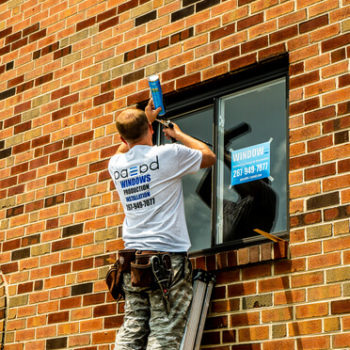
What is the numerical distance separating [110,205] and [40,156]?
105 centimetres

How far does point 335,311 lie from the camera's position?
4.69 meters

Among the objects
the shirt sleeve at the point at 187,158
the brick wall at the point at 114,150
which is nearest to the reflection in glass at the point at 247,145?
the brick wall at the point at 114,150

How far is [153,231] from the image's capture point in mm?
4859

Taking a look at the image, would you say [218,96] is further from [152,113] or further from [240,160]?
[152,113]

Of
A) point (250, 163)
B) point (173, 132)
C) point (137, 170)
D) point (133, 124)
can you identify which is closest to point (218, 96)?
point (250, 163)

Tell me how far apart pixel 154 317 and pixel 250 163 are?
5.04 feet

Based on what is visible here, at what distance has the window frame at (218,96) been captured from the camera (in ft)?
17.9

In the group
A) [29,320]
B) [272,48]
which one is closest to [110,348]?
[29,320]

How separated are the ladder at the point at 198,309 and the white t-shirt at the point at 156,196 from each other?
12.5 inches

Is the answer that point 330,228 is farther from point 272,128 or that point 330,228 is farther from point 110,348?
point 110,348

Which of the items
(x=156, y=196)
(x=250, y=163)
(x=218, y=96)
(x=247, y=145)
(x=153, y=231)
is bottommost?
(x=153, y=231)

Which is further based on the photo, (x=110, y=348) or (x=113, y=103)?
(x=113, y=103)

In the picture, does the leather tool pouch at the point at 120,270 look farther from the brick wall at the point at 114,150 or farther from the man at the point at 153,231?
the brick wall at the point at 114,150

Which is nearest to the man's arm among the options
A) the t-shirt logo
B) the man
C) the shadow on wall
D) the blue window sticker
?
the man
